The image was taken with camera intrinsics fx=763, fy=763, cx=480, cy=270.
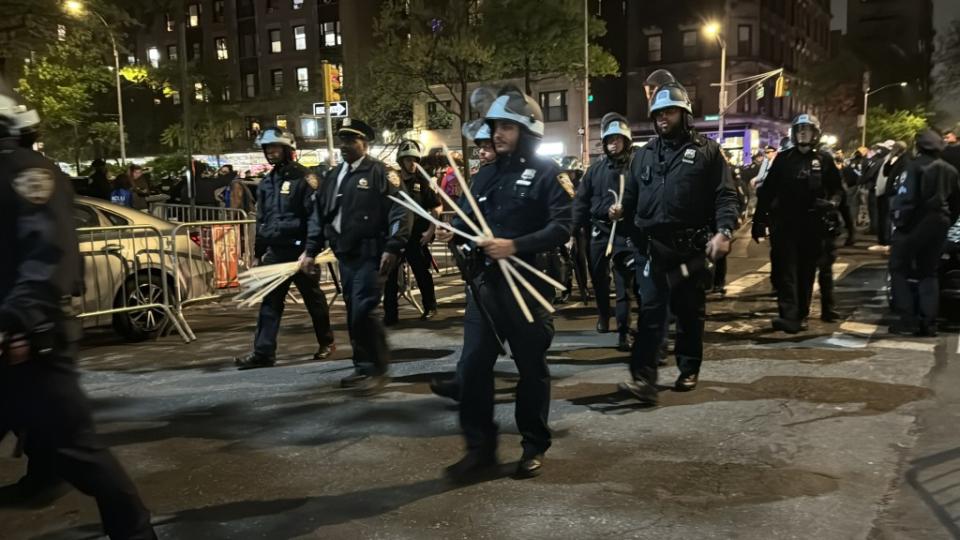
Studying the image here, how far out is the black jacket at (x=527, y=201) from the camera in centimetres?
407

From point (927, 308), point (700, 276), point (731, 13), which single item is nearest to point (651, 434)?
point (700, 276)

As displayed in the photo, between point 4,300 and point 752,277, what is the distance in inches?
430

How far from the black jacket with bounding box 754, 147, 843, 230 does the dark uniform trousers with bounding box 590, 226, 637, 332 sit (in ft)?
5.44

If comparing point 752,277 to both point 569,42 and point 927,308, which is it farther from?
point 569,42

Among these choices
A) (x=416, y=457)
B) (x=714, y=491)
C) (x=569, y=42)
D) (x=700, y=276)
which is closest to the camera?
(x=714, y=491)

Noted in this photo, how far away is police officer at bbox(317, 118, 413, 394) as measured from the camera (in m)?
5.96

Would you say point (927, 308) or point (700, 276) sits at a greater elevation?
point (700, 276)

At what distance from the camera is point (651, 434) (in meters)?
4.82

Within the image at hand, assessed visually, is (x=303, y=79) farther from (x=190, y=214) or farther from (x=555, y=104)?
(x=190, y=214)

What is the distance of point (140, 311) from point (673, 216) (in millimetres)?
6073

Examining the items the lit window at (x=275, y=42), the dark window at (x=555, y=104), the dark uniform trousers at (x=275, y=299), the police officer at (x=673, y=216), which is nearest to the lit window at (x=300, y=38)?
the lit window at (x=275, y=42)

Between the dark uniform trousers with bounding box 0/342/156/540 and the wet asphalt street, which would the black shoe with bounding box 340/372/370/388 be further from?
the dark uniform trousers with bounding box 0/342/156/540

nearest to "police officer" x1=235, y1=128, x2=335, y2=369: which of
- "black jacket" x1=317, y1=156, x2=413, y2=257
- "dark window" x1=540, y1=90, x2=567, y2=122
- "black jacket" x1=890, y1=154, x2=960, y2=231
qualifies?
"black jacket" x1=317, y1=156, x2=413, y2=257

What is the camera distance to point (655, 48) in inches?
2096
